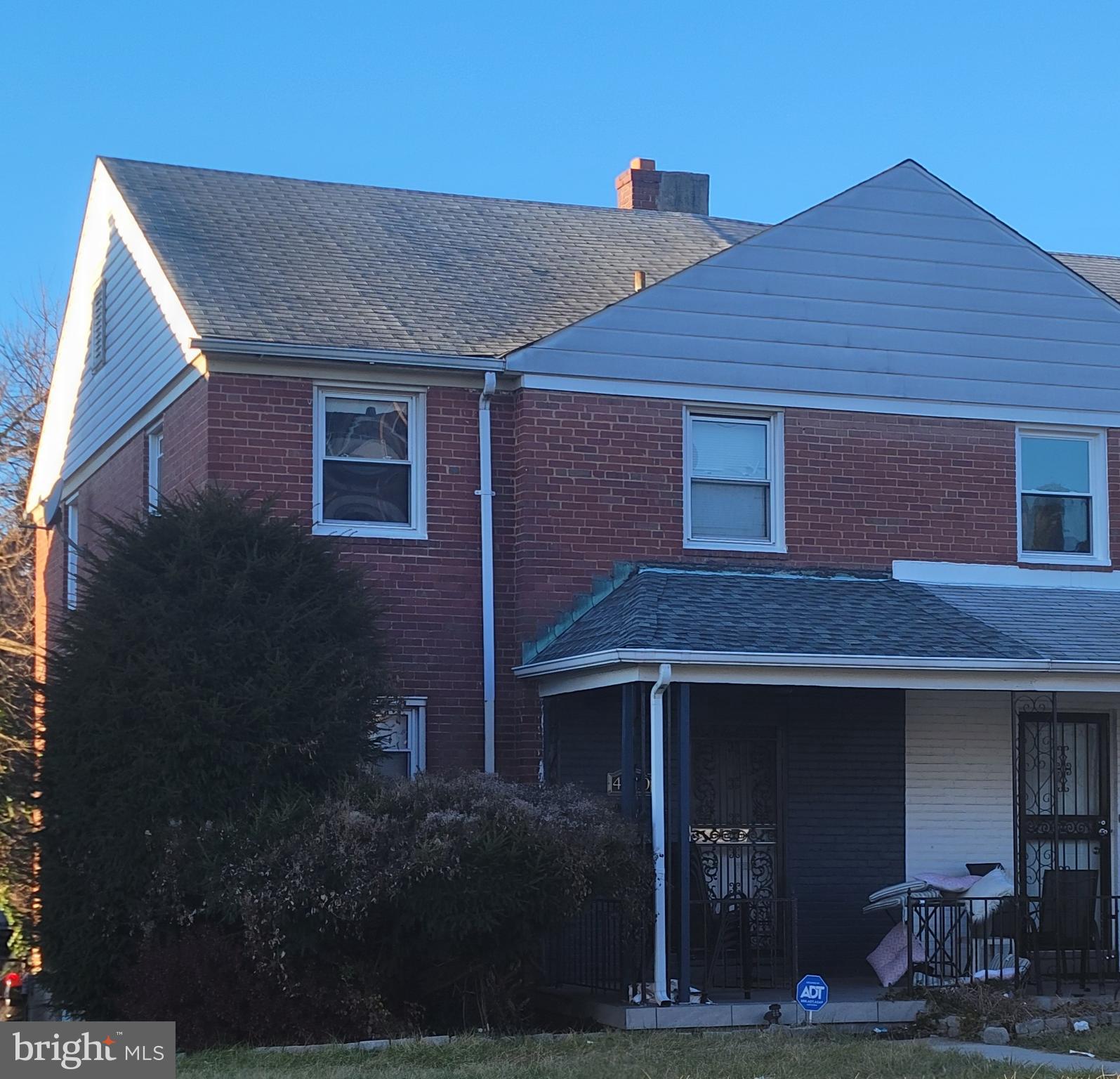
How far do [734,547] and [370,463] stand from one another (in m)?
3.42

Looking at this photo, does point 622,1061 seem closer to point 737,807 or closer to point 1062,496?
point 737,807

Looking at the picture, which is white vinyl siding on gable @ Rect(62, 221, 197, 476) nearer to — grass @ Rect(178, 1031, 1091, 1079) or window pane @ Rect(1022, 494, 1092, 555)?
grass @ Rect(178, 1031, 1091, 1079)

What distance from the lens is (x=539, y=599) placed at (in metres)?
15.4

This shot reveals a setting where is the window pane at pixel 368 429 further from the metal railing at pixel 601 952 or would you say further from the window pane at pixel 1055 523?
the window pane at pixel 1055 523

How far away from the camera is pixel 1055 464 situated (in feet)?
56.5

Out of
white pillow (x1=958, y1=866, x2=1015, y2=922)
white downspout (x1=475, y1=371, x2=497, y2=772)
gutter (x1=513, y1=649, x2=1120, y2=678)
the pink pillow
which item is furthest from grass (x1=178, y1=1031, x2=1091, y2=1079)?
white downspout (x1=475, y1=371, x2=497, y2=772)

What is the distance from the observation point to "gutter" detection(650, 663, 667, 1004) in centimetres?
1277

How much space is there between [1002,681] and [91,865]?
7194 millimetres

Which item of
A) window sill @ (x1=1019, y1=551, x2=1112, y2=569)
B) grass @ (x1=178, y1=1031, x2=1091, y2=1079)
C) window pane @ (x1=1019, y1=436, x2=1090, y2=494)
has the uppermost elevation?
window pane @ (x1=1019, y1=436, x2=1090, y2=494)

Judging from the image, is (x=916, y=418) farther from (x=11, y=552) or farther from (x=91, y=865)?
(x=11, y=552)

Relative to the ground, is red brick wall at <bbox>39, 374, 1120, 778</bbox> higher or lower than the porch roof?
higher

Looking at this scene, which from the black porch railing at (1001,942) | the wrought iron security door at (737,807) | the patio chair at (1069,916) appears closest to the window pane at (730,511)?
the wrought iron security door at (737,807)

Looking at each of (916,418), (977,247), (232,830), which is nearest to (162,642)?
(232,830)

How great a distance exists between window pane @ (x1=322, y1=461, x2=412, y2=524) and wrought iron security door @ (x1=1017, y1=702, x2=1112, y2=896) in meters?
6.03
